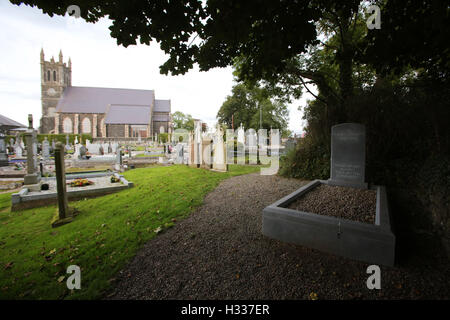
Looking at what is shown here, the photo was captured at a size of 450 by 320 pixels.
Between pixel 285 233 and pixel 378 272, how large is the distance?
1364 mm

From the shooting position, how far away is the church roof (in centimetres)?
5305

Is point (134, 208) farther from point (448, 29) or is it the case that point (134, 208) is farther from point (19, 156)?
point (19, 156)

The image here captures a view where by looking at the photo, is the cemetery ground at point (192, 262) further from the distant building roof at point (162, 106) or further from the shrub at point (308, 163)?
the distant building roof at point (162, 106)

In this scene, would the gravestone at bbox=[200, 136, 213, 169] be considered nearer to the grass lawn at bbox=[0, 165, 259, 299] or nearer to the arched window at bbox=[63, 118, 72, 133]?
the grass lawn at bbox=[0, 165, 259, 299]

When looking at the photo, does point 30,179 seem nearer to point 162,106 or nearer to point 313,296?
point 313,296

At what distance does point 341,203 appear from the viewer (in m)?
4.49

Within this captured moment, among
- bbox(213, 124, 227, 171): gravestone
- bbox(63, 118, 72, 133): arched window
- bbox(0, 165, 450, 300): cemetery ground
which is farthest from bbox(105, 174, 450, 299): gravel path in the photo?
bbox(63, 118, 72, 133): arched window

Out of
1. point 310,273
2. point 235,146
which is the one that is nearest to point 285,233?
point 310,273

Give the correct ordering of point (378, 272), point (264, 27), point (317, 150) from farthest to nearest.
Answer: point (317, 150) → point (264, 27) → point (378, 272)

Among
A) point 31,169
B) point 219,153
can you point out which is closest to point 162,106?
point 219,153

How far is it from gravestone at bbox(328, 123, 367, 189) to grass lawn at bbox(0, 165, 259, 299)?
4121 mm

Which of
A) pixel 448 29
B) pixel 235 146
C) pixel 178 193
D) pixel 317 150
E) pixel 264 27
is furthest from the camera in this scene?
pixel 235 146

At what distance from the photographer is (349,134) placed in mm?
5801
